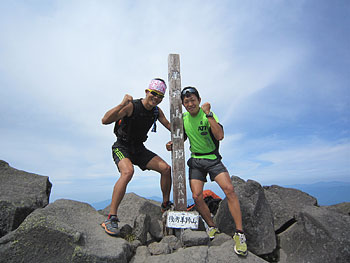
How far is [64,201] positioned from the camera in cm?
615

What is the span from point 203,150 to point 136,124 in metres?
1.94

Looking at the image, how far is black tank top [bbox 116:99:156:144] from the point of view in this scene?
6.13 meters

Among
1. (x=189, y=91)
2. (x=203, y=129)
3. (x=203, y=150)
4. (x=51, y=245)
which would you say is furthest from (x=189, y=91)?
(x=51, y=245)

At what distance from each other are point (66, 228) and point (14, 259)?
0.95 metres

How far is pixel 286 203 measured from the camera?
7.61 m

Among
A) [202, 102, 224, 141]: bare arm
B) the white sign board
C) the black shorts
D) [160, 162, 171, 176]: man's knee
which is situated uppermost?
[202, 102, 224, 141]: bare arm

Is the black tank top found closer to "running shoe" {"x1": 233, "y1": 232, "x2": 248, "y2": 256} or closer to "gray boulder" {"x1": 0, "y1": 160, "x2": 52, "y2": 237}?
"gray boulder" {"x1": 0, "y1": 160, "x2": 52, "y2": 237}

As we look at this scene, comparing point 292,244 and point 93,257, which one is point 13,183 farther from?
point 292,244

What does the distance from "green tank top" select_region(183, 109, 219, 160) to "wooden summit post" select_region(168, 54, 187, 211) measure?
39cm

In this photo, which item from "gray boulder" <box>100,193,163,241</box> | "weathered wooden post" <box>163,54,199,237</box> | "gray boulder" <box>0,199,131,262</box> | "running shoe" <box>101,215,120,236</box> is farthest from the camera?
"gray boulder" <box>100,193,163,241</box>

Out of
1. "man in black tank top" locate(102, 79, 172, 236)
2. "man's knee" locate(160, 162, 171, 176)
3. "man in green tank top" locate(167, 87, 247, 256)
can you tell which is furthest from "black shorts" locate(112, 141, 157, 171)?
"man in green tank top" locate(167, 87, 247, 256)

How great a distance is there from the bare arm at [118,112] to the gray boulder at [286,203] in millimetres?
5276

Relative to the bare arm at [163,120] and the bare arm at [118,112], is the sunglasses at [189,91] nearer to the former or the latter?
the bare arm at [163,120]

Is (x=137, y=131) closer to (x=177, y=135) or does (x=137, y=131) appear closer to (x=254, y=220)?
(x=177, y=135)
